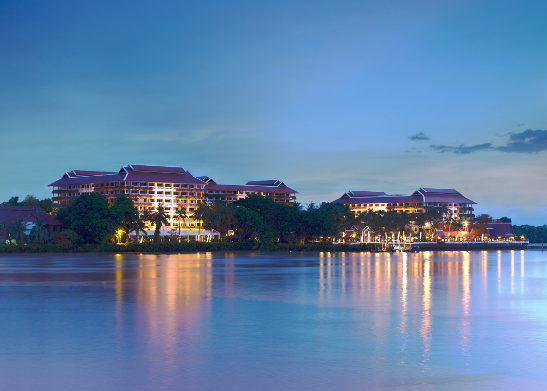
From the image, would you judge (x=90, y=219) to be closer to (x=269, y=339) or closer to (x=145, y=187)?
(x=145, y=187)

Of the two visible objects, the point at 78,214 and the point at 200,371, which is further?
the point at 78,214

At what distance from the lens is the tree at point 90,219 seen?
4269 inches

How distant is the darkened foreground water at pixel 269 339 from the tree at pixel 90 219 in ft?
224

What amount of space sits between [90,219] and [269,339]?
91088 mm

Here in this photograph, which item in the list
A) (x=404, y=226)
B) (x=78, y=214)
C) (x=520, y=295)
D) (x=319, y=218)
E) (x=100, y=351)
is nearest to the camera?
(x=100, y=351)

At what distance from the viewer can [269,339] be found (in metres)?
22.2

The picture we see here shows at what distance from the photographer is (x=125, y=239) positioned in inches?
4958

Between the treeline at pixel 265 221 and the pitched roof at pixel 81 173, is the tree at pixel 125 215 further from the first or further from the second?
the pitched roof at pixel 81 173

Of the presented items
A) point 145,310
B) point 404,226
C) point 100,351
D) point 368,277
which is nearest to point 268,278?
point 368,277

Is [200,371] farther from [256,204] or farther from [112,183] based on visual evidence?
[112,183]

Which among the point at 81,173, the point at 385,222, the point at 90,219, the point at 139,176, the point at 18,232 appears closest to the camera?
the point at 90,219

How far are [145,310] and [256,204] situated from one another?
365ft

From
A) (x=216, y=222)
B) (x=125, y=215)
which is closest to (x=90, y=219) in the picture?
(x=125, y=215)

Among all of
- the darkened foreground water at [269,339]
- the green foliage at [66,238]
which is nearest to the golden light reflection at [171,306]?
the darkened foreground water at [269,339]
